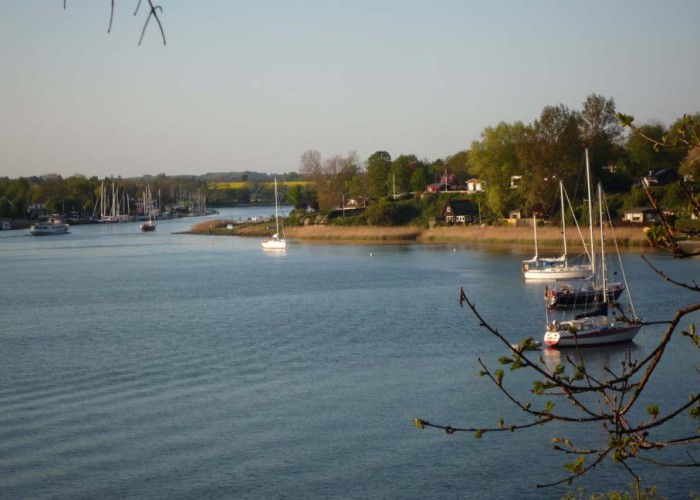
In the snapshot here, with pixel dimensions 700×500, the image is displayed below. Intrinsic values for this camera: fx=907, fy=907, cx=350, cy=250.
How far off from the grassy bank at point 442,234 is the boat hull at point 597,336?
66.8ft

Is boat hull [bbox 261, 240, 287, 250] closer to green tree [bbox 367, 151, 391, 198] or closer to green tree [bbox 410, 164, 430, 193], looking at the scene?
green tree [bbox 367, 151, 391, 198]

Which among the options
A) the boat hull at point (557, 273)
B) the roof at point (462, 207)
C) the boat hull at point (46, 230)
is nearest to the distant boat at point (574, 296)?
the boat hull at point (557, 273)

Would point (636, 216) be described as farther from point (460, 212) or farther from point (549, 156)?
point (460, 212)

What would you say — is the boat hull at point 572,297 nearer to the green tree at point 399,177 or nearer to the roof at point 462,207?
the roof at point 462,207

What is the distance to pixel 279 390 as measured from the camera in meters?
18.0

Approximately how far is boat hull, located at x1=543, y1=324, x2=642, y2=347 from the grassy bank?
66.8 feet

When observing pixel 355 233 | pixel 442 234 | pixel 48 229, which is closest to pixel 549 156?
pixel 442 234

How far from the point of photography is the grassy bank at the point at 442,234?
160 ft

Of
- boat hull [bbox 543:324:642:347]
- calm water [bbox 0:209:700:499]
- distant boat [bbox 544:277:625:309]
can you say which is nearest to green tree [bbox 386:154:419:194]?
calm water [bbox 0:209:700:499]

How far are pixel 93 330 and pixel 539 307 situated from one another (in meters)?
13.9

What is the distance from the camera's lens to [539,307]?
29.2 metres

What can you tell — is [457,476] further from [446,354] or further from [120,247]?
[120,247]

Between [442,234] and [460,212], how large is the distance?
209 inches

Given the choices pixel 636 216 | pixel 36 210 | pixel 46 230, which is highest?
pixel 36 210
